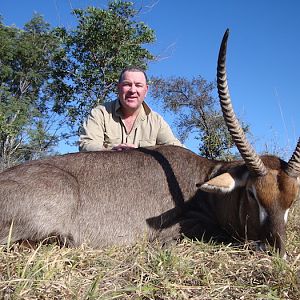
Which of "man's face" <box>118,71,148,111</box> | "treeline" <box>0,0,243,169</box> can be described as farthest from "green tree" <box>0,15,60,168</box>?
"man's face" <box>118,71,148,111</box>

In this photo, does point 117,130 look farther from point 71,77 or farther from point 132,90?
point 71,77

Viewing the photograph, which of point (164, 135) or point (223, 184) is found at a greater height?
point (164, 135)

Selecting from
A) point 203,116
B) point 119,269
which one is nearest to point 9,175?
point 119,269

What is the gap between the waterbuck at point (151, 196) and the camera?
3.79 metres

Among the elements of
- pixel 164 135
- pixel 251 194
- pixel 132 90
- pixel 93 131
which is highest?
pixel 132 90

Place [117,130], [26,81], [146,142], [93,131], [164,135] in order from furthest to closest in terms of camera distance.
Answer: [26,81], [164,135], [146,142], [117,130], [93,131]

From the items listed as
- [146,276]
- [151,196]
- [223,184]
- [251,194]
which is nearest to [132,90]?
[151,196]

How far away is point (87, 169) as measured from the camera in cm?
439

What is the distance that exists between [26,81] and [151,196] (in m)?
22.1

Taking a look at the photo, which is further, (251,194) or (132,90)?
(132,90)

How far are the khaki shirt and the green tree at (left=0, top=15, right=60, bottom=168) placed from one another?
15.7m

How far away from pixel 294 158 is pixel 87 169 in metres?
1.96

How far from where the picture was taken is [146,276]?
2.86 meters

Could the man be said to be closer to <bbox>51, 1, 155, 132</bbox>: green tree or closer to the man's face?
the man's face
